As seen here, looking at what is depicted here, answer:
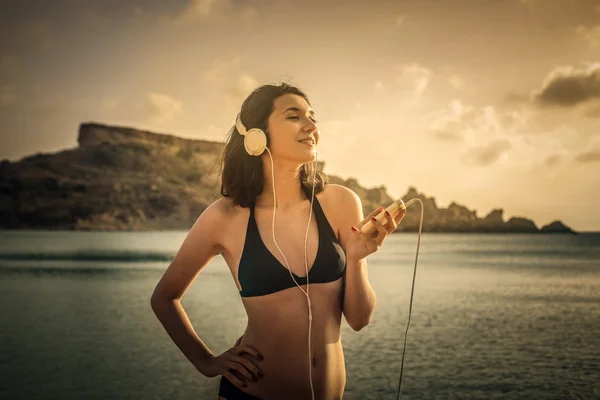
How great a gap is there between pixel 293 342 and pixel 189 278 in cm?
60

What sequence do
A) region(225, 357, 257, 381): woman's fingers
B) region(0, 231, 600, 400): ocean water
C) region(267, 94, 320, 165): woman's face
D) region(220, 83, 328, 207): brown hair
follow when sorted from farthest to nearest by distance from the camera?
region(0, 231, 600, 400): ocean water, region(220, 83, 328, 207): brown hair, region(267, 94, 320, 165): woman's face, region(225, 357, 257, 381): woman's fingers

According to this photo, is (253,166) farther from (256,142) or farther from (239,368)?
(239,368)

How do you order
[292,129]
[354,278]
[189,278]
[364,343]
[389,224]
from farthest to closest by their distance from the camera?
1. [364,343]
2. [189,278]
3. [292,129]
4. [354,278]
5. [389,224]

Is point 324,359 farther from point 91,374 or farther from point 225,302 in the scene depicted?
point 225,302

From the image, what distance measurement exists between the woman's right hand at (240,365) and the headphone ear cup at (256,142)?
859 mm

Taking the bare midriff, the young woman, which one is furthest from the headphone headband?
the bare midriff

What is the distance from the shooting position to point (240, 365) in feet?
7.90

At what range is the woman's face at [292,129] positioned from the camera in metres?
2.54

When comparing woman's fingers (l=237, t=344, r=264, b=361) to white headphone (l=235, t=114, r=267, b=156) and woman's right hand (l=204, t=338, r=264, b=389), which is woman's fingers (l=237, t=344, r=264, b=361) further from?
white headphone (l=235, t=114, r=267, b=156)

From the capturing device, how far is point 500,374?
1234 cm

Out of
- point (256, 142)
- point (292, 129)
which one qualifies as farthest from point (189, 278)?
point (292, 129)

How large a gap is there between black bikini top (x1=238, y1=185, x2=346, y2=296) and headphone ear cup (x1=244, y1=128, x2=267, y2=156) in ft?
1.32

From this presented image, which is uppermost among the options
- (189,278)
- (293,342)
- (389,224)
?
(389,224)

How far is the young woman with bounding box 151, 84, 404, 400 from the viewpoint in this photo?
95.5 inches
